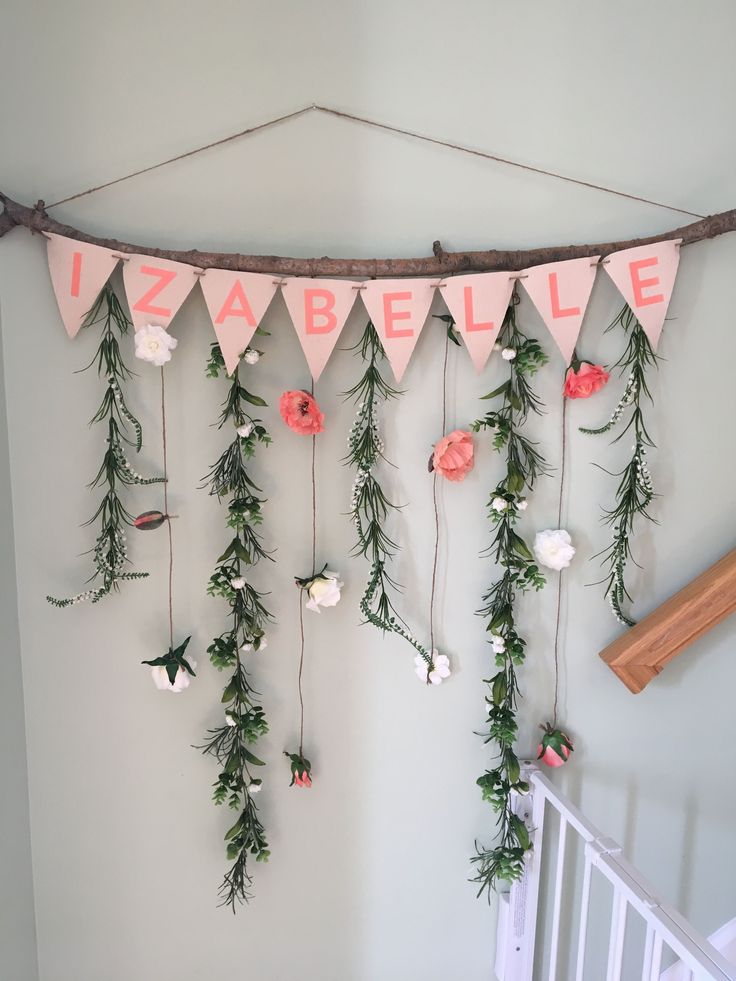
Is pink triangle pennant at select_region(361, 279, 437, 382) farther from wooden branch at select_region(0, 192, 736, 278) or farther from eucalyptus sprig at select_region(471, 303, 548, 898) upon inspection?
eucalyptus sprig at select_region(471, 303, 548, 898)

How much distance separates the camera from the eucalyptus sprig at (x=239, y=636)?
1.16 metres

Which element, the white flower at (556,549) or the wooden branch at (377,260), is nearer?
the wooden branch at (377,260)

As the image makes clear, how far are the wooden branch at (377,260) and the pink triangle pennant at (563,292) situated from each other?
4cm

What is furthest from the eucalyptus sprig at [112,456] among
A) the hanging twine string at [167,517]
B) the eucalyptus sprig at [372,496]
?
the eucalyptus sprig at [372,496]

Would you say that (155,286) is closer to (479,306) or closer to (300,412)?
(300,412)

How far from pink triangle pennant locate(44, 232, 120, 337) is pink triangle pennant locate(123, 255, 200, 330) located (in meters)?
0.04

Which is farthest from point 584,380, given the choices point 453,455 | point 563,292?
point 453,455

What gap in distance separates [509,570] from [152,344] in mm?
787

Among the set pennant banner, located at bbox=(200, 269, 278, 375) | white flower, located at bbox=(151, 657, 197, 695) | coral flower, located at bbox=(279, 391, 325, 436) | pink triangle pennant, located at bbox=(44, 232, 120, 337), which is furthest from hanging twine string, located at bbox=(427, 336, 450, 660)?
pink triangle pennant, located at bbox=(44, 232, 120, 337)

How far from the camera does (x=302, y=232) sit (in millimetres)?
1190

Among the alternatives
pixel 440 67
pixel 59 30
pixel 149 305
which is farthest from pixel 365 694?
pixel 59 30

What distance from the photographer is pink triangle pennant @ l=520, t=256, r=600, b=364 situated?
116 cm

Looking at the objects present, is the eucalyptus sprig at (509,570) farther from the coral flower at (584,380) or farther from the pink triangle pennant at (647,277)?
the pink triangle pennant at (647,277)

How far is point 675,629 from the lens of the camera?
1247 mm
